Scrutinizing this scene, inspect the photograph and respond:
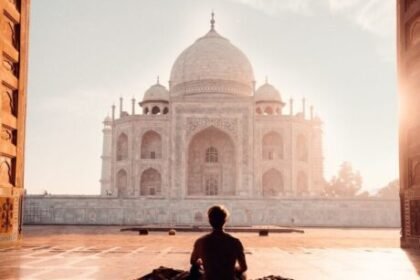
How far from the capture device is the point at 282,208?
103 ft

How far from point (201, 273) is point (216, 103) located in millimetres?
34677

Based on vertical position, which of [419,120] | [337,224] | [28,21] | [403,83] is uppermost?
[28,21]

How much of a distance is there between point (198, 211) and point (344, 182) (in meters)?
28.6

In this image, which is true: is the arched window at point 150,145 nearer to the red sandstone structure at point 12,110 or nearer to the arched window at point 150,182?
the arched window at point 150,182

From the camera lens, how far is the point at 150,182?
41.2 m

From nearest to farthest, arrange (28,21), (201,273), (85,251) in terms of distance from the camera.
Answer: (201,273)
(85,251)
(28,21)

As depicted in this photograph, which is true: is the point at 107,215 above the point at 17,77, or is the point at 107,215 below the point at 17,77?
below

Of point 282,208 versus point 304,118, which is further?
point 304,118

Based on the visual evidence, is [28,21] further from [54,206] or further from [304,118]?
[304,118]

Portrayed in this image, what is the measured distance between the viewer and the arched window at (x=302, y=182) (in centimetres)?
4141

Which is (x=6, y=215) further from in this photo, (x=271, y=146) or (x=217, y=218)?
(x=271, y=146)

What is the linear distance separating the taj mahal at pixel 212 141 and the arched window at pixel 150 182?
0.24ft

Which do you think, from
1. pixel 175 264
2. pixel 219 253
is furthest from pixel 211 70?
pixel 219 253

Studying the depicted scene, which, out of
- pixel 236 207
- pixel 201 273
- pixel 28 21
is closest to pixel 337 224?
pixel 236 207
